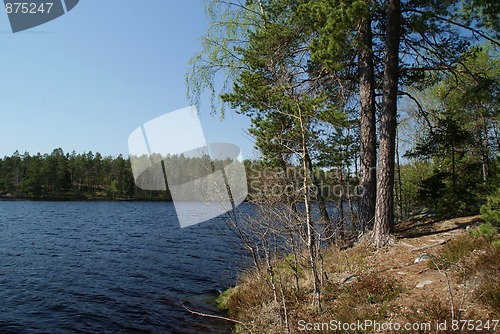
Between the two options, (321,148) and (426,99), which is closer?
(321,148)

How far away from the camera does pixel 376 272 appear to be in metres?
7.52

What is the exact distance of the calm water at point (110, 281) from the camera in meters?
8.91

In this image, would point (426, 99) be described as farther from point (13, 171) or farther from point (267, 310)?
point (13, 171)

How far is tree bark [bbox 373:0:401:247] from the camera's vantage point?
29.9 feet

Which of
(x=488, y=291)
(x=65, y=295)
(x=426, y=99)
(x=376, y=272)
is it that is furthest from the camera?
(x=426, y=99)

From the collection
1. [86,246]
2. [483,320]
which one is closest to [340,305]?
[483,320]

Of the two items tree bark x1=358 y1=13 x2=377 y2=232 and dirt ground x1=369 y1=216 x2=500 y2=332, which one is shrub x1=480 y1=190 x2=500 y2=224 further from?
tree bark x1=358 y1=13 x2=377 y2=232

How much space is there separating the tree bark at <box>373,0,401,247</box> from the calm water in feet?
15.1

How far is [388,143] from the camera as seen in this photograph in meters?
9.16

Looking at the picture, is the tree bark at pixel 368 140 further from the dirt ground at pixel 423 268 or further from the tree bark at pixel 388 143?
the dirt ground at pixel 423 268

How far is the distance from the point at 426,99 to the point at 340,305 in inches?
808

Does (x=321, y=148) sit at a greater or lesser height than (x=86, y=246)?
greater

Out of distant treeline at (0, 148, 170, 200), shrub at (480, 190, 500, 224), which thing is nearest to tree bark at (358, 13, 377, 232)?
shrub at (480, 190, 500, 224)

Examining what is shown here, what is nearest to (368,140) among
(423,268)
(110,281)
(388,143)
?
(388,143)
